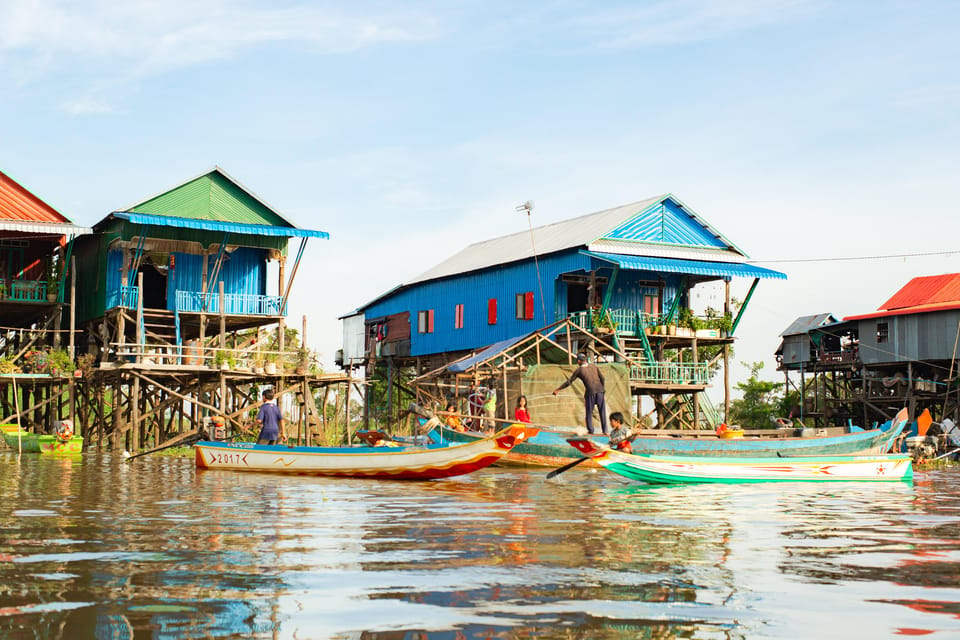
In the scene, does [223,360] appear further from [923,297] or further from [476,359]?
A: [923,297]

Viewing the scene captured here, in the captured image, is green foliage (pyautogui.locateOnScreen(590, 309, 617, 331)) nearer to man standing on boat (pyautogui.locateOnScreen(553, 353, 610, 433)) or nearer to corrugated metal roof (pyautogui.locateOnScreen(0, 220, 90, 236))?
man standing on boat (pyautogui.locateOnScreen(553, 353, 610, 433))

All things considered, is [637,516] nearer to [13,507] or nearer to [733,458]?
[733,458]

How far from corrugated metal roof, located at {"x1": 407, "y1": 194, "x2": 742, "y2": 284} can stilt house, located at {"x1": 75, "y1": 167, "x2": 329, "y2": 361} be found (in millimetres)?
7365

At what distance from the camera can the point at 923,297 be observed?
39.5m

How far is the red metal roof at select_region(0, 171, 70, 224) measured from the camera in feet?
93.8

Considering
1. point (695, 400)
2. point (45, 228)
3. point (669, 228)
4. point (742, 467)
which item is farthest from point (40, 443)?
point (669, 228)

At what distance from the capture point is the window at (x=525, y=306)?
3250 centimetres

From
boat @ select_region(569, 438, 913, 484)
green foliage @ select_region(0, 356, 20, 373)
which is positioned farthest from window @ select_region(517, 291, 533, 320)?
boat @ select_region(569, 438, 913, 484)

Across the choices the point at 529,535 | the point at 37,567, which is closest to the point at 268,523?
the point at 529,535

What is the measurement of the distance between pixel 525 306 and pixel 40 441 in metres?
14.8

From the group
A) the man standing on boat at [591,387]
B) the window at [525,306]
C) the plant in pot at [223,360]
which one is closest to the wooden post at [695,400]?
the window at [525,306]

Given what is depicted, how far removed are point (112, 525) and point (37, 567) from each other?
2568 mm

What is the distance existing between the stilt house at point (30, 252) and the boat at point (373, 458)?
13147mm

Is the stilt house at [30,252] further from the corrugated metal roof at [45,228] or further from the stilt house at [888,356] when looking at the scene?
the stilt house at [888,356]
